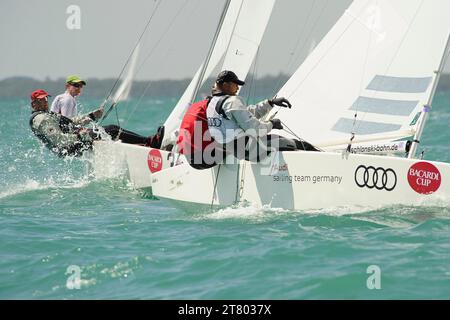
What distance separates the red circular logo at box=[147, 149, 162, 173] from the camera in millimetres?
7699

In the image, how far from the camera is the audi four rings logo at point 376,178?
539 cm

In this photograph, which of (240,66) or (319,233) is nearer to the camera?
(319,233)

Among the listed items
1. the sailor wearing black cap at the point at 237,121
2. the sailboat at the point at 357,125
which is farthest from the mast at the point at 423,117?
the sailor wearing black cap at the point at 237,121

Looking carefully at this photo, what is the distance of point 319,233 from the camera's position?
5.08 metres

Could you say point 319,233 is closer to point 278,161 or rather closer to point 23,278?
point 278,161

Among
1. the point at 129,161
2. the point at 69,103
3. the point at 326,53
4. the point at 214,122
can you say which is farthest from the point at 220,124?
the point at 69,103

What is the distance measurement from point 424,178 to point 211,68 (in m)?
3.15

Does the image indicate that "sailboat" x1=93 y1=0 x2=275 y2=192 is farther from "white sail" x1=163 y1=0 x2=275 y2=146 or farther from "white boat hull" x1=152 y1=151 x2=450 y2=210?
"white boat hull" x1=152 y1=151 x2=450 y2=210

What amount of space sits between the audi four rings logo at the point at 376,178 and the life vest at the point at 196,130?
1.13 metres

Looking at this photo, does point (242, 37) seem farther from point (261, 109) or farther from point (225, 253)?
point (225, 253)

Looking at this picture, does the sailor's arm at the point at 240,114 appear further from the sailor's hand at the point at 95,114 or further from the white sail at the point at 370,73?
the sailor's hand at the point at 95,114

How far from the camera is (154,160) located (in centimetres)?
778
